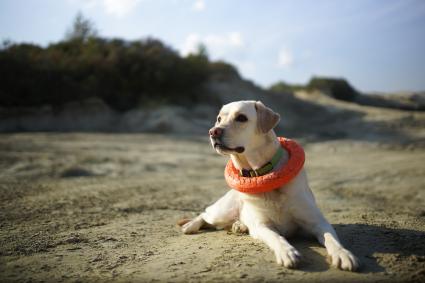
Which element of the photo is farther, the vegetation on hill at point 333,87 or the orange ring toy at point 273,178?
the vegetation on hill at point 333,87

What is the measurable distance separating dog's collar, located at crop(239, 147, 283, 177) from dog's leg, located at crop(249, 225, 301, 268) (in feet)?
1.70

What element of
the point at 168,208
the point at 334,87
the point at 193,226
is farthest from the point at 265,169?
the point at 334,87

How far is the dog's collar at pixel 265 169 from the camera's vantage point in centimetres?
415

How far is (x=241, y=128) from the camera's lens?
4.21 meters

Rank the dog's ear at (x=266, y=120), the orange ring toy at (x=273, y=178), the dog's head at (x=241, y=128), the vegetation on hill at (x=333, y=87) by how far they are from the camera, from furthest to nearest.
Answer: the vegetation on hill at (x=333, y=87), the dog's ear at (x=266, y=120), the dog's head at (x=241, y=128), the orange ring toy at (x=273, y=178)

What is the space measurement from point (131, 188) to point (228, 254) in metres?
4.89

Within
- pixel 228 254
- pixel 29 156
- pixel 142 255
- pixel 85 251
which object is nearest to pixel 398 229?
pixel 228 254

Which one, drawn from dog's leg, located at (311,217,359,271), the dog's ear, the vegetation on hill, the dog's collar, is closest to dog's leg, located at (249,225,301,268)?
dog's leg, located at (311,217,359,271)

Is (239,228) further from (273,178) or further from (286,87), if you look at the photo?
(286,87)

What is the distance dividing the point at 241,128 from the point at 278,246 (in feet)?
4.00

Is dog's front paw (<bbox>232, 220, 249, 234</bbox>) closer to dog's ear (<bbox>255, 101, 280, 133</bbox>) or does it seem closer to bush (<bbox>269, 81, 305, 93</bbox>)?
dog's ear (<bbox>255, 101, 280, 133</bbox>)

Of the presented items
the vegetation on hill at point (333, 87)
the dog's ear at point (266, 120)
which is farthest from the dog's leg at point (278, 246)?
the vegetation on hill at point (333, 87)

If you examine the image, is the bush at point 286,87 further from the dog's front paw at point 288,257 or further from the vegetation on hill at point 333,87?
the dog's front paw at point 288,257

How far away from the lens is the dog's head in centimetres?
411
